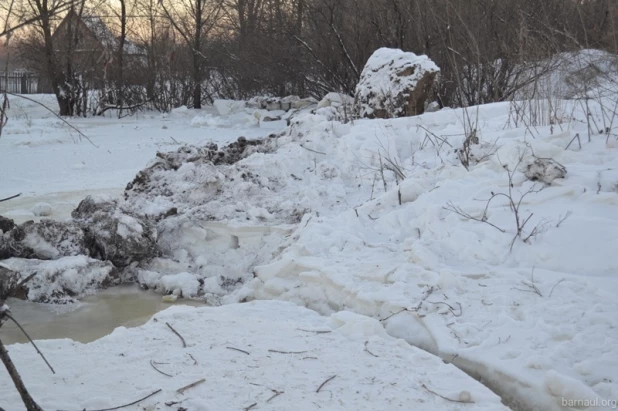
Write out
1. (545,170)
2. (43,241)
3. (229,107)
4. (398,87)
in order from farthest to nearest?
(229,107), (398,87), (43,241), (545,170)

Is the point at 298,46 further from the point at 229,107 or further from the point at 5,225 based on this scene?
the point at 5,225

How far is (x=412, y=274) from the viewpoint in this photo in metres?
4.03

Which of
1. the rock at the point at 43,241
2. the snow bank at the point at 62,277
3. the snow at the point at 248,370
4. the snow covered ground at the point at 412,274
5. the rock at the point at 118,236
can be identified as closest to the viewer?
the snow at the point at 248,370

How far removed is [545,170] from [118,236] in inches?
150

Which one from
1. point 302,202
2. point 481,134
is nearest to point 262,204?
point 302,202

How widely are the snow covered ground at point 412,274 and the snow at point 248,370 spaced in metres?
0.01

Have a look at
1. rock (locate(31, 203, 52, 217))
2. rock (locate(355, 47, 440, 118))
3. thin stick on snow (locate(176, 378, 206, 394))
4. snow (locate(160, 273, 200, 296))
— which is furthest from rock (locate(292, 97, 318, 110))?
thin stick on snow (locate(176, 378, 206, 394))

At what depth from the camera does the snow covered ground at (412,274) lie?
9.39 ft

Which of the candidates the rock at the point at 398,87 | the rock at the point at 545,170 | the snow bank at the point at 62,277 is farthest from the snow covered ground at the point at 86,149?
the rock at the point at 545,170

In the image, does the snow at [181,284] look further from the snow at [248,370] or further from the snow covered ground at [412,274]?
the snow at [248,370]

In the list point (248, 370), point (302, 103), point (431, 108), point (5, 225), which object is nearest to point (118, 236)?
point (5, 225)

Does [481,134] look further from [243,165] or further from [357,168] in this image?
[243,165]

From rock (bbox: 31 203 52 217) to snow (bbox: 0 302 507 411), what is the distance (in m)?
3.99

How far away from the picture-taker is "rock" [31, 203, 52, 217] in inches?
277
